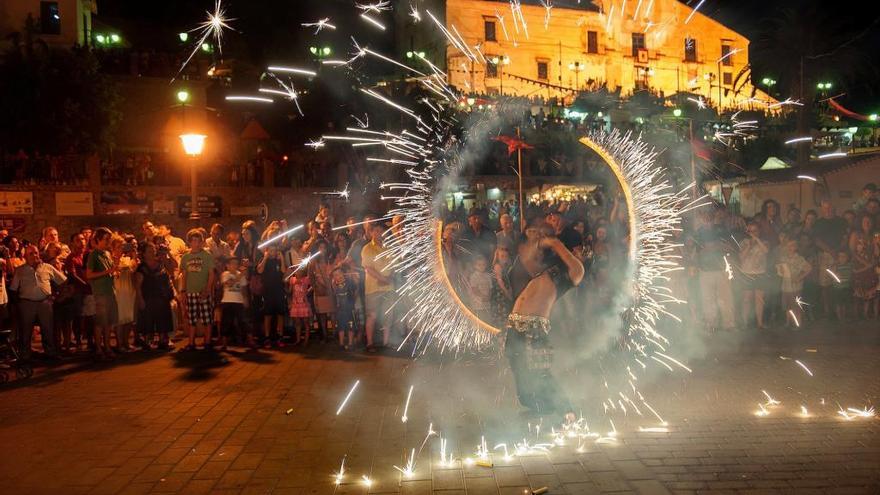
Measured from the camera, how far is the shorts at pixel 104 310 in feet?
31.6

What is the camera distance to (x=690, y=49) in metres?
51.9

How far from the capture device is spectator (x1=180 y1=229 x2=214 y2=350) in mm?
10156

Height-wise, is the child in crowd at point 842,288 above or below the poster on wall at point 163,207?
below

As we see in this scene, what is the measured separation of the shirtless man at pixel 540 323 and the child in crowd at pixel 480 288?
239 centimetres

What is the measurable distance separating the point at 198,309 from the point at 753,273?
8.64 meters

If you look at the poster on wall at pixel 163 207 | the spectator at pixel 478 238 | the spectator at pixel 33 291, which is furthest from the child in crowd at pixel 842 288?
the poster on wall at pixel 163 207

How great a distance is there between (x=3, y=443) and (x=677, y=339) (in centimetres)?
822

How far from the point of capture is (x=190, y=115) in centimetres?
1321

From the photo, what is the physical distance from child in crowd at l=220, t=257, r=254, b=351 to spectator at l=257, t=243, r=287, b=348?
29cm

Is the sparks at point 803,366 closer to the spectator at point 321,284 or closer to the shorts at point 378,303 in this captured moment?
the shorts at point 378,303

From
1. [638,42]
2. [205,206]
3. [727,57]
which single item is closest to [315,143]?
[205,206]

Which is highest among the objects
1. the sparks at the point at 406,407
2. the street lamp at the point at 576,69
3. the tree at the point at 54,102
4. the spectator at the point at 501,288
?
the street lamp at the point at 576,69

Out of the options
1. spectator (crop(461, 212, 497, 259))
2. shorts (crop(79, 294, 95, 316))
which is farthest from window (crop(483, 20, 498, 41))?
shorts (crop(79, 294, 95, 316))

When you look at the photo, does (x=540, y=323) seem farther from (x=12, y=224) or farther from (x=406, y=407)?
(x=12, y=224)
